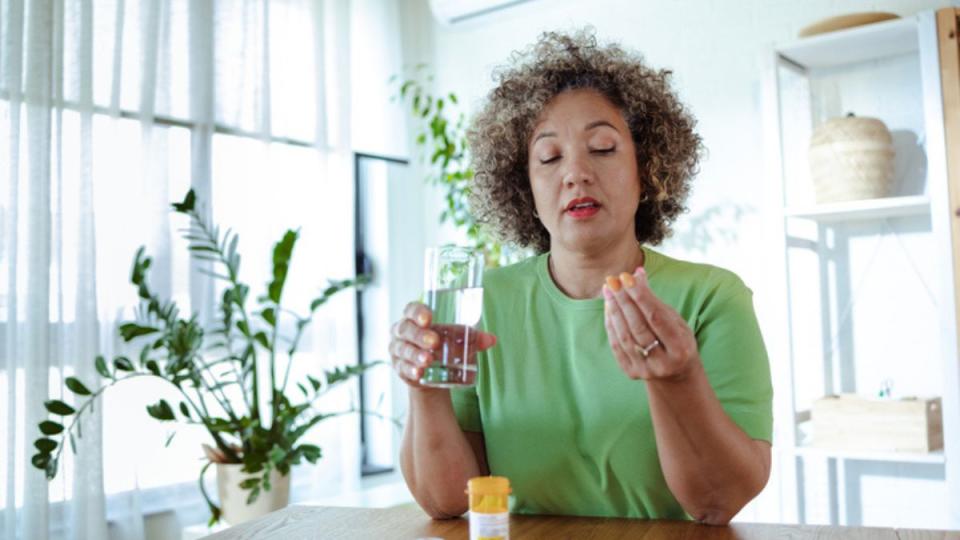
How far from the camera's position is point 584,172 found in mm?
1472

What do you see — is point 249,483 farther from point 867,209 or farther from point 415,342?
point 867,209

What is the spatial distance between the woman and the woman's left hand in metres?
0.01

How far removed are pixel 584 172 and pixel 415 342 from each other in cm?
51

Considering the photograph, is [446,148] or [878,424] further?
[446,148]

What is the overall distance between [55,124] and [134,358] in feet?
2.52

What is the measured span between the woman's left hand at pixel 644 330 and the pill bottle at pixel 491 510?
23 centimetres

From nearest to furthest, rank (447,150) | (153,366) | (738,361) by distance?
(738,361) → (153,366) → (447,150)

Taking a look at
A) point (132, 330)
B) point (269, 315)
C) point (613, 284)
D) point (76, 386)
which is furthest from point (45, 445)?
point (613, 284)

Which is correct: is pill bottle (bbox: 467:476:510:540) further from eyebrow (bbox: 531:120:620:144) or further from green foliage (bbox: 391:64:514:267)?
green foliage (bbox: 391:64:514:267)

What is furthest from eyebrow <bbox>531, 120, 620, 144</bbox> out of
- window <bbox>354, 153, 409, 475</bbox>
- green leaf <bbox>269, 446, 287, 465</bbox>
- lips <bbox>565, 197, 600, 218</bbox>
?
window <bbox>354, 153, 409, 475</bbox>

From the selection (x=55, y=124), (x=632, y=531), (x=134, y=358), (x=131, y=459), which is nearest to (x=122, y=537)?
(x=131, y=459)

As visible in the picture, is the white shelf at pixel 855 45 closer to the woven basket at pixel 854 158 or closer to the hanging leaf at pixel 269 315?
the woven basket at pixel 854 158

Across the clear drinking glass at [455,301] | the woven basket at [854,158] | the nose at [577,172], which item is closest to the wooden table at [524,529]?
the clear drinking glass at [455,301]

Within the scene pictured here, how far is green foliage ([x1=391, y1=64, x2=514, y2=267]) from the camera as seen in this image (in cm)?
372
